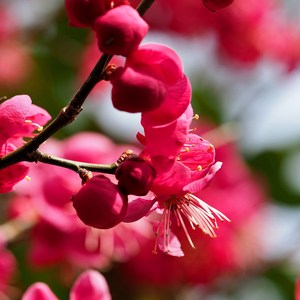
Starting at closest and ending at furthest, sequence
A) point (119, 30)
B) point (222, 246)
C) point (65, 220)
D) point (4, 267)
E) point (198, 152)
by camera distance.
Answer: point (119, 30)
point (198, 152)
point (4, 267)
point (65, 220)
point (222, 246)

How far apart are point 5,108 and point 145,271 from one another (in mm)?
1424

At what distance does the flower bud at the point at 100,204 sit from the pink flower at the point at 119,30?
17 centimetres

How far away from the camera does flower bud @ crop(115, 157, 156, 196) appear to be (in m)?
0.94

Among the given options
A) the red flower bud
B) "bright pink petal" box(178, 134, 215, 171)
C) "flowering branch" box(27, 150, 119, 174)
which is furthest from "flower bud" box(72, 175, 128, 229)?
the red flower bud

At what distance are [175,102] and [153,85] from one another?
0.06 m

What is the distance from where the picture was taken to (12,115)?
965 mm

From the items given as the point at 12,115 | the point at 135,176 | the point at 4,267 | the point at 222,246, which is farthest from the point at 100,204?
the point at 222,246

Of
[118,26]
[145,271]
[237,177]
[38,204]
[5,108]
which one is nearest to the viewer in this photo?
[118,26]

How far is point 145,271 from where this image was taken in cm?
232

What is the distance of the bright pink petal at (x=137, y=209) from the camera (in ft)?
3.23

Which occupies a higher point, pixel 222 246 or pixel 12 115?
pixel 12 115

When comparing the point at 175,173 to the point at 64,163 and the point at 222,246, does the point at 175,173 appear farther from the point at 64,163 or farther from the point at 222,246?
the point at 222,246

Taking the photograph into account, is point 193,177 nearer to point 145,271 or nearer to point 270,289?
point 145,271

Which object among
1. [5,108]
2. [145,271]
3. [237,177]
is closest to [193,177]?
[5,108]
